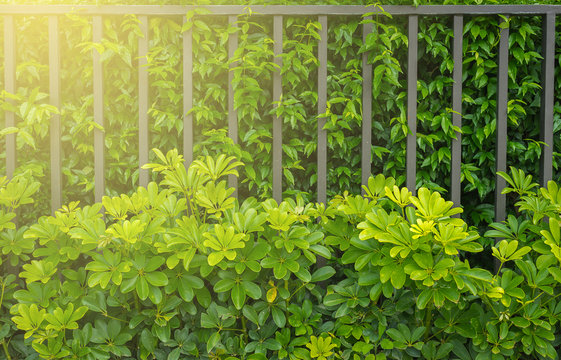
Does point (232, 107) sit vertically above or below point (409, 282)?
above

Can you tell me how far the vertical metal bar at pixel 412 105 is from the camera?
1861mm

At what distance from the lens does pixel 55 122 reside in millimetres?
1903

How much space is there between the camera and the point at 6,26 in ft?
6.17

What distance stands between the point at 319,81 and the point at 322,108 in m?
0.12

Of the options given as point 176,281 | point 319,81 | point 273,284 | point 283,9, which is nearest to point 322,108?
point 319,81

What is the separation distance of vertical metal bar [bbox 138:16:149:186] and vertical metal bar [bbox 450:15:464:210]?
1417 mm

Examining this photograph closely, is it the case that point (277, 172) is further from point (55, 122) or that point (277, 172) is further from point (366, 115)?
point (55, 122)

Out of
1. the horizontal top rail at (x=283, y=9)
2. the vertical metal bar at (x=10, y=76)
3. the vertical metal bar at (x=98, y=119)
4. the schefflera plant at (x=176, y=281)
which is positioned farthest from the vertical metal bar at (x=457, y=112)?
the vertical metal bar at (x=10, y=76)

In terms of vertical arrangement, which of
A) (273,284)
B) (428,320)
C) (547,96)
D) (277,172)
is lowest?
(428,320)

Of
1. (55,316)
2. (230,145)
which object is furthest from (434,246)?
(55,316)

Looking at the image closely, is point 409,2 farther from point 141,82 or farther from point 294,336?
point 294,336

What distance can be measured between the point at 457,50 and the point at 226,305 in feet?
5.00

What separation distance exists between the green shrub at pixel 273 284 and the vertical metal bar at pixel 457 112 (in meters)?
0.33

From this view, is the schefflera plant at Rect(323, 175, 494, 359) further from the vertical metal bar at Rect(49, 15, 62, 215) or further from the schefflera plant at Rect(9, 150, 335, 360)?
the vertical metal bar at Rect(49, 15, 62, 215)
